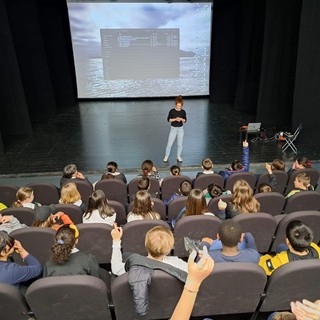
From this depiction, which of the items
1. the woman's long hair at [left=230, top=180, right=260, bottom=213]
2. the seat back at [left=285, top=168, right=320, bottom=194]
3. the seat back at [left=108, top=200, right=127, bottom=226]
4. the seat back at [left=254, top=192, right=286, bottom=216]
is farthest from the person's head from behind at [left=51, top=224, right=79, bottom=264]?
the seat back at [left=285, top=168, right=320, bottom=194]

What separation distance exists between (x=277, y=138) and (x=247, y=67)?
13.3 feet

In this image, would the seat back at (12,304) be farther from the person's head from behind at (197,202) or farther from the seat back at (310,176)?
the seat back at (310,176)

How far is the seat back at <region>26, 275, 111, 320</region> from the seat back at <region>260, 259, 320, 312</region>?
1075mm

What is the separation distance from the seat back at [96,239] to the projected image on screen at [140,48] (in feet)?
32.4

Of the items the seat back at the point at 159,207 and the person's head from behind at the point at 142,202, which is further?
the seat back at the point at 159,207

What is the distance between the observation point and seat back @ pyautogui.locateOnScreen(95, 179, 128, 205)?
15.0ft

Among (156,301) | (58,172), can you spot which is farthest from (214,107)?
(156,301)

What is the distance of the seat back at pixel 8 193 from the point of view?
4375 millimetres

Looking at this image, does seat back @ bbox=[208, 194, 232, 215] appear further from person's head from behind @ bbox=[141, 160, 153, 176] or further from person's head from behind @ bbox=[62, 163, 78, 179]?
person's head from behind @ bbox=[62, 163, 78, 179]

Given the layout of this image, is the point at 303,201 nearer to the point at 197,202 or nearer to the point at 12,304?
the point at 197,202

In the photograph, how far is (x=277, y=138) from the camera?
7.98m

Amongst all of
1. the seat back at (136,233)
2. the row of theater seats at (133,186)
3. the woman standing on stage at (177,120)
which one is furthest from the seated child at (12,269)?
Result: the woman standing on stage at (177,120)

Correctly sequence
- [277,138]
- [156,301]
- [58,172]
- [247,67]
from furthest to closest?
[247,67] → [277,138] → [58,172] → [156,301]

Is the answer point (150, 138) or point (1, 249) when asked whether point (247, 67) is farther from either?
point (1, 249)
